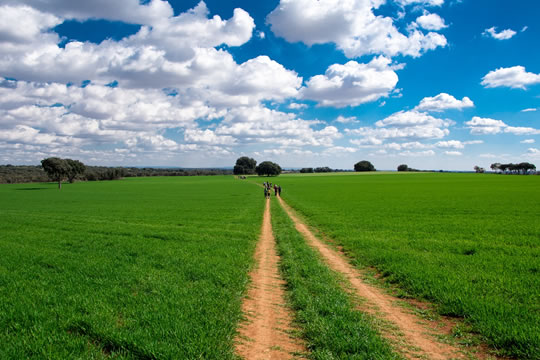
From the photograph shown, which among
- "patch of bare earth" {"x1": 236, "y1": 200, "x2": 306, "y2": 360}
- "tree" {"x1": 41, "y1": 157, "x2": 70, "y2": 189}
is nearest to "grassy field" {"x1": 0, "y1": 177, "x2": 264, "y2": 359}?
"patch of bare earth" {"x1": 236, "y1": 200, "x2": 306, "y2": 360}

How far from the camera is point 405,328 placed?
6098mm

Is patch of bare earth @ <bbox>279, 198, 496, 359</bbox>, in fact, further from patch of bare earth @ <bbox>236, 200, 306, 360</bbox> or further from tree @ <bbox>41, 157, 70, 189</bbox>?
tree @ <bbox>41, 157, 70, 189</bbox>

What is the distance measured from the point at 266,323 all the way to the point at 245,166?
188 m

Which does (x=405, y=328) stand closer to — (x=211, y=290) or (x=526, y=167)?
(x=211, y=290)

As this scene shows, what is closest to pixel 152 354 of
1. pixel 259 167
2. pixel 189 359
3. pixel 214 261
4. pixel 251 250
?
pixel 189 359

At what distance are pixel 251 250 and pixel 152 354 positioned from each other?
7.94 metres

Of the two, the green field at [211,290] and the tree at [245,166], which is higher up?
the tree at [245,166]

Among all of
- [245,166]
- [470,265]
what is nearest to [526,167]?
[245,166]

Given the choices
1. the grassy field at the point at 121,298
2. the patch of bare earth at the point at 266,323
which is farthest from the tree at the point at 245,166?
the patch of bare earth at the point at 266,323

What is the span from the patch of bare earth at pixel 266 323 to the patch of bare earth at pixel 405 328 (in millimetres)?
2015

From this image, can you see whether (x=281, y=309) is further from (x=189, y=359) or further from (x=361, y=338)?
(x=189, y=359)

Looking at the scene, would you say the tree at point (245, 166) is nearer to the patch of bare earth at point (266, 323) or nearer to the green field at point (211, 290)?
the green field at point (211, 290)

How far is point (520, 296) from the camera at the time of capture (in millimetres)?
7230

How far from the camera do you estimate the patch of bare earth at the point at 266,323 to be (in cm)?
530
